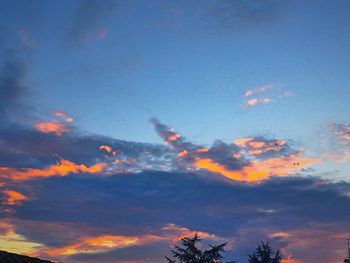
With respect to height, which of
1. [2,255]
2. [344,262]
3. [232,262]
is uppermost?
[344,262]

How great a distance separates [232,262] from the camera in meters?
56.6

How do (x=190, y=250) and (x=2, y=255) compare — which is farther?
(x=190, y=250)

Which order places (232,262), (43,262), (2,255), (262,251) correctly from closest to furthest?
(2,255), (43,262), (232,262), (262,251)

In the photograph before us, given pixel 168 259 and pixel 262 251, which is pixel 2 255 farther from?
pixel 262 251

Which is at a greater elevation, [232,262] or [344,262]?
[344,262]

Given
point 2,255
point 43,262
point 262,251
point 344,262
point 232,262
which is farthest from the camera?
point 344,262

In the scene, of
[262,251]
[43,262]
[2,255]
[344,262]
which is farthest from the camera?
[344,262]

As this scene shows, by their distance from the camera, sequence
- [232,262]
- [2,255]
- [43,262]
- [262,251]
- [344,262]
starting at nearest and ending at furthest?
1. [2,255]
2. [43,262]
3. [232,262]
4. [262,251]
5. [344,262]

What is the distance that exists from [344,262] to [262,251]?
3548cm

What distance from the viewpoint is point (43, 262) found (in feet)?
101

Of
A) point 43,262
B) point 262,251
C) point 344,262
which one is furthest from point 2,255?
point 344,262

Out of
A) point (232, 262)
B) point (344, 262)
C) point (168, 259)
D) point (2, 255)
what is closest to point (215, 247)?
point (232, 262)

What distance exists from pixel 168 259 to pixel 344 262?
51.3 m

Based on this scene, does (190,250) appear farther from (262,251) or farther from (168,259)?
(262,251)
